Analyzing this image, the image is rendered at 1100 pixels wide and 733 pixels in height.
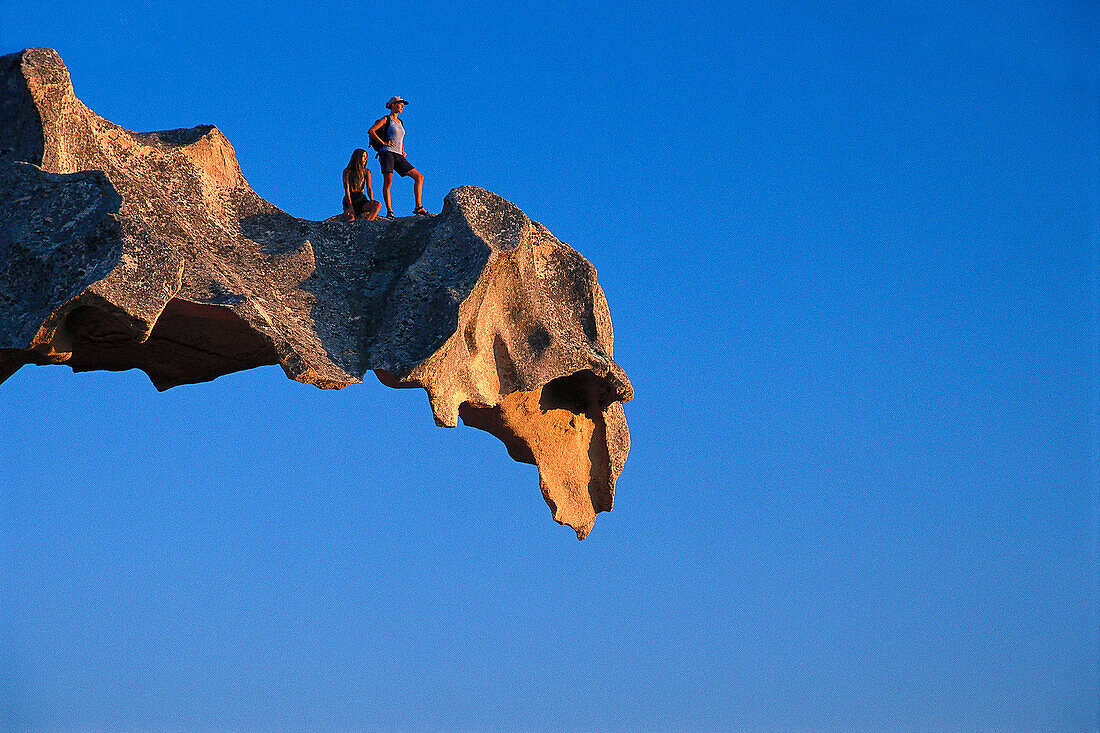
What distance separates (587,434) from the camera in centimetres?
1597

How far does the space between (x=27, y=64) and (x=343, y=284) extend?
3580 mm

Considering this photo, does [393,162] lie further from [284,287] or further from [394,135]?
[284,287]

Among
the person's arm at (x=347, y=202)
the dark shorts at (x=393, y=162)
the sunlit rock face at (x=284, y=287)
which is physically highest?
the dark shorts at (x=393, y=162)

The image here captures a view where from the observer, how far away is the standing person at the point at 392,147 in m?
15.7

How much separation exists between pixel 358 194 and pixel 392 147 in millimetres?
637

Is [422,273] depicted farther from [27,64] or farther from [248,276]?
[27,64]

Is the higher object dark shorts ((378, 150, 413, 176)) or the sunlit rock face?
dark shorts ((378, 150, 413, 176))

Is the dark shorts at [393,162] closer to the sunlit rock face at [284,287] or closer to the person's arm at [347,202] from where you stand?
the person's arm at [347,202]

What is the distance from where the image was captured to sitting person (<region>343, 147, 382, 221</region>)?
1569cm

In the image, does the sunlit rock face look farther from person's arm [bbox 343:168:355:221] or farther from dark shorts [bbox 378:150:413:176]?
dark shorts [bbox 378:150:413:176]

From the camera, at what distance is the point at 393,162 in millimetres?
15758

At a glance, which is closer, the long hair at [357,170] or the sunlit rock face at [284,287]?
the sunlit rock face at [284,287]

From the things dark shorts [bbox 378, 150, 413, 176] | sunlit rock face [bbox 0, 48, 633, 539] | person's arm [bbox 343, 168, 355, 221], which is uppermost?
dark shorts [bbox 378, 150, 413, 176]

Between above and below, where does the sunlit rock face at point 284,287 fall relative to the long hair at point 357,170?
below
